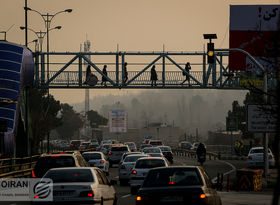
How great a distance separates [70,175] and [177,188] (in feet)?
11.5

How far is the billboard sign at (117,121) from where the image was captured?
160875mm

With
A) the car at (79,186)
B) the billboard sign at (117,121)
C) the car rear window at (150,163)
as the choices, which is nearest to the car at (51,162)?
the car rear window at (150,163)

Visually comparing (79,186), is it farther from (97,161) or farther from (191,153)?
(191,153)

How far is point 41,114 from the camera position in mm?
78312

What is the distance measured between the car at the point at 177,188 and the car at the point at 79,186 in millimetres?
1801

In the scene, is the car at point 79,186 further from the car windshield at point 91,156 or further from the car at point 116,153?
the car at point 116,153

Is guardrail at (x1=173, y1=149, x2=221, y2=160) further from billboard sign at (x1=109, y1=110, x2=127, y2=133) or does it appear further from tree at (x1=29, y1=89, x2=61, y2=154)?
billboard sign at (x1=109, y1=110, x2=127, y2=133)

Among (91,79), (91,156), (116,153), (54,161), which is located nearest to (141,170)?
(54,161)

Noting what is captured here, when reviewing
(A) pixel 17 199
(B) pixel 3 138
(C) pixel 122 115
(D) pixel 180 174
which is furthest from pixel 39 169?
(C) pixel 122 115

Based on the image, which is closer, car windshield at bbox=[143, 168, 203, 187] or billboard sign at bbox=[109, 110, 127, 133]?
car windshield at bbox=[143, 168, 203, 187]

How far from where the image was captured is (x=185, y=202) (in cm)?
1526

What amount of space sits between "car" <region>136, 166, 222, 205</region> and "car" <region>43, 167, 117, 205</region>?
1801 millimetres

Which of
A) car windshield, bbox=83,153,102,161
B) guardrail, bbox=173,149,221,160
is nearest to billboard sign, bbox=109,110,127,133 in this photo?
guardrail, bbox=173,149,221,160

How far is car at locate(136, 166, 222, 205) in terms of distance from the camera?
1528 centimetres
